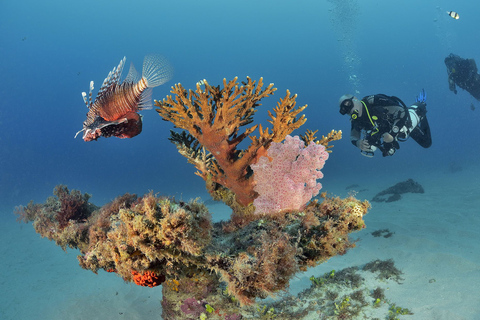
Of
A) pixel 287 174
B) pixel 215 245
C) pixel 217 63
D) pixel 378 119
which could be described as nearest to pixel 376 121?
pixel 378 119

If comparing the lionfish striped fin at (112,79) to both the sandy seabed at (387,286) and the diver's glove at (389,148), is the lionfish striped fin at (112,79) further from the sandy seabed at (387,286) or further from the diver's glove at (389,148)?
the diver's glove at (389,148)

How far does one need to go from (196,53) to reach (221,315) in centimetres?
9024

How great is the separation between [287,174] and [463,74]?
50.2 ft

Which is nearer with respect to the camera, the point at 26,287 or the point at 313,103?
the point at 26,287

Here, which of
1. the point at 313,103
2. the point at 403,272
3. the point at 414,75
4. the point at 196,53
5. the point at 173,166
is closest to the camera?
the point at 403,272

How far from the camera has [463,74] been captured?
41.9ft

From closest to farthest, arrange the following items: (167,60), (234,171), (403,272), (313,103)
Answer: (234,171)
(167,60)
(403,272)
(313,103)

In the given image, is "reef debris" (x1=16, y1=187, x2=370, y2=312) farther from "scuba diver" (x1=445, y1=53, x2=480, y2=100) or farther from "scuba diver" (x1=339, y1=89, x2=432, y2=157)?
"scuba diver" (x1=445, y1=53, x2=480, y2=100)

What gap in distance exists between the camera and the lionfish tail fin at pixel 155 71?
350 centimetres

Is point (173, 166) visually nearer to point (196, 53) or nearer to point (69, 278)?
point (196, 53)

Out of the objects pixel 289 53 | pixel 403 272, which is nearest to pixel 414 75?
pixel 289 53

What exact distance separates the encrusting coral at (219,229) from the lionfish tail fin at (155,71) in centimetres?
62

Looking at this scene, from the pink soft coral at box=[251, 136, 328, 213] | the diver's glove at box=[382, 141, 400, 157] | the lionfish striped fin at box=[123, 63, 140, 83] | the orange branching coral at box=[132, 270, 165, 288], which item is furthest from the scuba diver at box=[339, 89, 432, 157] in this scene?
the orange branching coral at box=[132, 270, 165, 288]

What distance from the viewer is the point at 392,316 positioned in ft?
12.1
